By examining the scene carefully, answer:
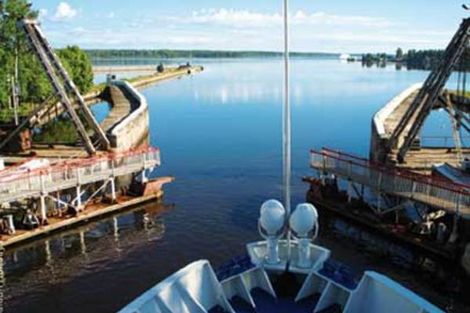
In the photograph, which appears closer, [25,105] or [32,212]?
[32,212]

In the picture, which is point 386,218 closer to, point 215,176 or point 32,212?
point 215,176

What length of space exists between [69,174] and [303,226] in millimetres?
21906

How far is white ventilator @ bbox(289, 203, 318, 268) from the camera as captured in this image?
16.4 m

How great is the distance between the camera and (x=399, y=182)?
31.4 m

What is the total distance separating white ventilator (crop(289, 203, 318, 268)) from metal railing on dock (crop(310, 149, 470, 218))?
1415cm

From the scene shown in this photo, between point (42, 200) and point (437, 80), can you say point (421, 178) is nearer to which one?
point (437, 80)

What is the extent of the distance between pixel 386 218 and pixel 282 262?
1808cm

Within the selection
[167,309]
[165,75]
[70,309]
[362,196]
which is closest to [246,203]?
[362,196]

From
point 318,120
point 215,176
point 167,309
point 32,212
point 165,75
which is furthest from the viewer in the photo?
point 165,75

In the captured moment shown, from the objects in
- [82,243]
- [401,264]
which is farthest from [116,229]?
[401,264]

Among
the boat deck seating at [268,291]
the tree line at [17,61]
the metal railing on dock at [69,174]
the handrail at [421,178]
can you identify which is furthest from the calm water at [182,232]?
the tree line at [17,61]

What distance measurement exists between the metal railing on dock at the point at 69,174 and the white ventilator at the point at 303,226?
20.1 m

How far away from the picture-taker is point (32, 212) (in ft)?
108

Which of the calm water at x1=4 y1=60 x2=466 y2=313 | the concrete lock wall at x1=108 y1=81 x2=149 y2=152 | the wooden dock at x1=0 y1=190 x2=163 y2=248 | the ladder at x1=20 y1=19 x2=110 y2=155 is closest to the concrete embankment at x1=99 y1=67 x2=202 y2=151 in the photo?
the concrete lock wall at x1=108 y1=81 x2=149 y2=152
